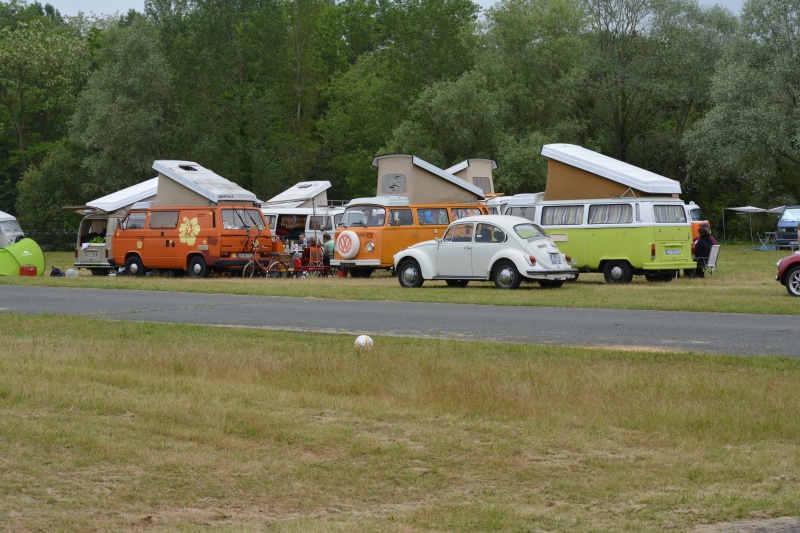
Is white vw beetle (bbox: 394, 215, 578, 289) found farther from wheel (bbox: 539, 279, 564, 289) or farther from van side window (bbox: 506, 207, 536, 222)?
van side window (bbox: 506, 207, 536, 222)

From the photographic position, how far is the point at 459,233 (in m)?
24.7

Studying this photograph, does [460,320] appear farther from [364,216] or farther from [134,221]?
[134,221]

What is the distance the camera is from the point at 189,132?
6381cm

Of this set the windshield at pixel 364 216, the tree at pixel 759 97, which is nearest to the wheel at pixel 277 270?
the windshield at pixel 364 216

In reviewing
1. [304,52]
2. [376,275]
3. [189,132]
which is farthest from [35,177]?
[376,275]

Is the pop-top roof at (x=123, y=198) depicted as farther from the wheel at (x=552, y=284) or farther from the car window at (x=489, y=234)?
the wheel at (x=552, y=284)

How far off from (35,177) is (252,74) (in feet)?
50.0

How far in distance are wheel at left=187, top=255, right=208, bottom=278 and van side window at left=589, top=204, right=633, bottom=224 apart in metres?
11.4

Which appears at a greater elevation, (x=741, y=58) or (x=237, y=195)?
(x=741, y=58)

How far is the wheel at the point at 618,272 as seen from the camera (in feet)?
85.0

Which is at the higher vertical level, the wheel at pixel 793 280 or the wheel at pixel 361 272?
the wheel at pixel 793 280

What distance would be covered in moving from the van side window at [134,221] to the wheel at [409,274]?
10214mm

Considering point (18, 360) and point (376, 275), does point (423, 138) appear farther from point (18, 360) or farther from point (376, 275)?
point (18, 360)

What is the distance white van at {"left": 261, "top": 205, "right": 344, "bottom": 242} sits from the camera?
43.4m
